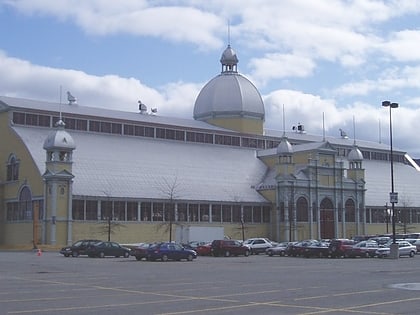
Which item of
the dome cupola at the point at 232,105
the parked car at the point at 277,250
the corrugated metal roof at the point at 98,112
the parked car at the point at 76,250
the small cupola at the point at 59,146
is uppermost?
the dome cupola at the point at 232,105

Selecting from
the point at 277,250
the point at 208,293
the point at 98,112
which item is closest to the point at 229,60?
the point at 98,112

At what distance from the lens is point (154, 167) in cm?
8338

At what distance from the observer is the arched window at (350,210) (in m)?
97.6

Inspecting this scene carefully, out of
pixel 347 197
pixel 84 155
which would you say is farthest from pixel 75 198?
pixel 347 197

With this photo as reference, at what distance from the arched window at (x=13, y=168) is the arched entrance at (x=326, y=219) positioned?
39.3 meters

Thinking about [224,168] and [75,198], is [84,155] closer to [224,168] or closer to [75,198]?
[75,198]

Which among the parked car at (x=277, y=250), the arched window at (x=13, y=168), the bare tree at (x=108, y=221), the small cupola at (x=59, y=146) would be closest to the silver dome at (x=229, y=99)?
the bare tree at (x=108, y=221)

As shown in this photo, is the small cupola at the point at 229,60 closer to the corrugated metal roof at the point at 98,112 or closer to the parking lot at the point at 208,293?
the corrugated metal roof at the point at 98,112

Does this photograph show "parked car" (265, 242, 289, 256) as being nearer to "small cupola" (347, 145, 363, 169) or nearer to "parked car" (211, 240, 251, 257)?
"parked car" (211, 240, 251, 257)

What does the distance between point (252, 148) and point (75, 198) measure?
3396 cm

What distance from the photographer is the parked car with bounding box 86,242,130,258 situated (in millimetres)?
56562

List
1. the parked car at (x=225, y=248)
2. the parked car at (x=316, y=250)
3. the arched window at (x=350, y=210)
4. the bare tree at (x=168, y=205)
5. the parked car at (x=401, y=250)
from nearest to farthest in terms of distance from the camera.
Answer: the parked car at (x=316, y=250) < the parked car at (x=401, y=250) < the parked car at (x=225, y=248) < the bare tree at (x=168, y=205) < the arched window at (x=350, y=210)

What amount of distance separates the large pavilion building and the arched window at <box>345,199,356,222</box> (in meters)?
0.15

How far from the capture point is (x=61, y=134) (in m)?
74.0
